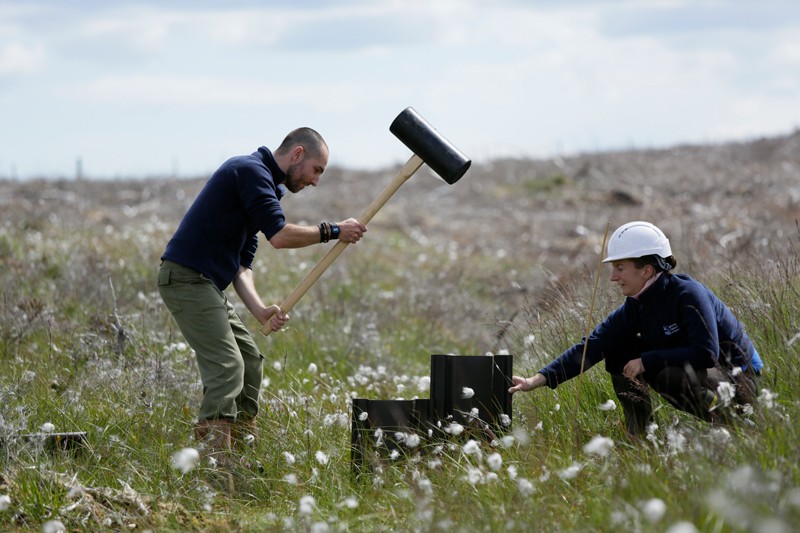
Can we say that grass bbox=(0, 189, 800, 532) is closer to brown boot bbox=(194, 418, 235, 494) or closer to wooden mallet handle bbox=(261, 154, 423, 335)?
brown boot bbox=(194, 418, 235, 494)

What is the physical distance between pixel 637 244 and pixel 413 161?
1581mm

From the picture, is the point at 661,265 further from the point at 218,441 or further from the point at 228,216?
the point at 218,441

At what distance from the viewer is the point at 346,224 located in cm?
566

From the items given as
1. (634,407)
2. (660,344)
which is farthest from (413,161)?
(634,407)

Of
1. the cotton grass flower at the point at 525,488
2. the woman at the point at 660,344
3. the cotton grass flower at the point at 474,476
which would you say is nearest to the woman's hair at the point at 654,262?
the woman at the point at 660,344

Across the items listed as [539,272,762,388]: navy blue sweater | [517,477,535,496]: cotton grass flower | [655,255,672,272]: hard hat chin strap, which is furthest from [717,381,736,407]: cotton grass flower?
[517,477,535,496]: cotton grass flower

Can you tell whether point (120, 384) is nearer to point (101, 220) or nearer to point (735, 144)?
point (101, 220)

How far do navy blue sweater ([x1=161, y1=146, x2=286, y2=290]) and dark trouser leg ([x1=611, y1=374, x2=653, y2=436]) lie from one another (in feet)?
6.91

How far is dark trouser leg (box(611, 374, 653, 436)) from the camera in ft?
16.3

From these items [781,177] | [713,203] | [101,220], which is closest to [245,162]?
[101,220]

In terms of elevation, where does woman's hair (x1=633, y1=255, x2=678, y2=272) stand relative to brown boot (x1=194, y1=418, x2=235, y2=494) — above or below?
above

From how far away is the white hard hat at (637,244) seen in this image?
4883 mm

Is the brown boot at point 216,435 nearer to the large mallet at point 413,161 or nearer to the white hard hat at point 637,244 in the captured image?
the large mallet at point 413,161

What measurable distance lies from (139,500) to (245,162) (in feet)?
6.60
